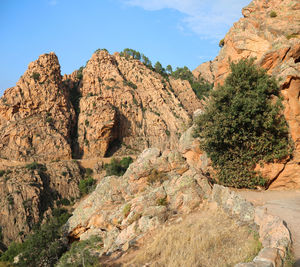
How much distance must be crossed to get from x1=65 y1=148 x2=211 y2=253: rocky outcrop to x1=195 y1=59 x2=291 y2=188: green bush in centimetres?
214

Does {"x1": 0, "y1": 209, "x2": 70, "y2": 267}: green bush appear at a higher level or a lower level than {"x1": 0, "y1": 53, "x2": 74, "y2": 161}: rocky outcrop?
lower

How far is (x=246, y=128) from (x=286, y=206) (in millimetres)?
4472

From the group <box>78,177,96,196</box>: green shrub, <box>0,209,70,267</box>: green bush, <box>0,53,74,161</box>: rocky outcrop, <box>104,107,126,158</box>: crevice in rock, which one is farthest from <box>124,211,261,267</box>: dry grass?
<box>104,107,126,158</box>: crevice in rock

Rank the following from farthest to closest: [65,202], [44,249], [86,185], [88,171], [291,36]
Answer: [88,171] < [86,185] < [65,202] < [44,249] < [291,36]

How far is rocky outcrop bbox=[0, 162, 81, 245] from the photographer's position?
97.7 ft

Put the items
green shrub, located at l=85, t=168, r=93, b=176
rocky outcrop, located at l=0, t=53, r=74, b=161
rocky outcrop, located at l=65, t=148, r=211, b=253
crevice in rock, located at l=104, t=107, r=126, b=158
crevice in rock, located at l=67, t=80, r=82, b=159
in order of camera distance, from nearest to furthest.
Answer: rocky outcrop, located at l=65, t=148, r=211, b=253 < rocky outcrop, located at l=0, t=53, r=74, b=161 < green shrub, located at l=85, t=168, r=93, b=176 < crevice in rock, located at l=67, t=80, r=82, b=159 < crevice in rock, located at l=104, t=107, r=126, b=158

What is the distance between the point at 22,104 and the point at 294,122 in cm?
4176

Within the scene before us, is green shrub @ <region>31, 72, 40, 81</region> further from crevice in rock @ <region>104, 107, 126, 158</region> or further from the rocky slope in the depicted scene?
the rocky slope

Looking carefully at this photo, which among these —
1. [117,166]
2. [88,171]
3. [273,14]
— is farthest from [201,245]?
[88,171]

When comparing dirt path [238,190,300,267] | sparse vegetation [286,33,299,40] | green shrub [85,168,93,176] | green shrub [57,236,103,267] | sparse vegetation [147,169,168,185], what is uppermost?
sparse vegetation [286,33,299,40]

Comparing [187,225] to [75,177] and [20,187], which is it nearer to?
[20,187]

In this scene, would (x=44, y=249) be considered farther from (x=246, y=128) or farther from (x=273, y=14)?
(x=273, y=14)

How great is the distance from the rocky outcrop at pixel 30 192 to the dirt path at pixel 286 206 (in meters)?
28.3

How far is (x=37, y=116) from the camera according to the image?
4259 centimetres
